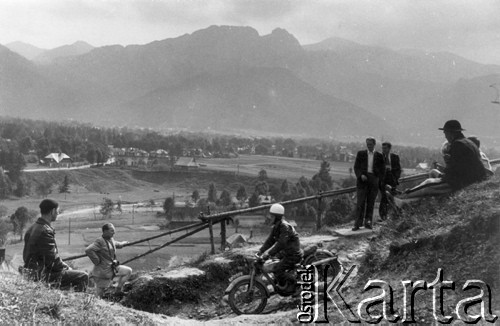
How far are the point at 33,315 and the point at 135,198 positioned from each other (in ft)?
336

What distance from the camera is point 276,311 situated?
7297 millimetres

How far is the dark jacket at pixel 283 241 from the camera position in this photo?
24.3 feet

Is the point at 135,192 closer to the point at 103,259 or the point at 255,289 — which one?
the point at 103,259

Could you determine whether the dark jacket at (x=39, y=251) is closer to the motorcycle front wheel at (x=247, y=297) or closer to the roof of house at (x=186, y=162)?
the motorcycle front wheel at (x=247, y=297)

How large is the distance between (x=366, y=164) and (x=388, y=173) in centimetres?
58

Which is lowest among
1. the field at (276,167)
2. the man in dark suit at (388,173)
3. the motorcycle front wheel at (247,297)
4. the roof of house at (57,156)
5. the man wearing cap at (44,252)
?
the field at (276,167)

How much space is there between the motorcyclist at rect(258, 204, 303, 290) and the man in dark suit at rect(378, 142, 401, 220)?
372cm

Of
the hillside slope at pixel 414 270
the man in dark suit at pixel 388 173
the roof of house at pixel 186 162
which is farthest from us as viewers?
the roof of house at pixel 186 162

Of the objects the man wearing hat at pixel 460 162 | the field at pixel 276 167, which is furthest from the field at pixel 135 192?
the man wearing hat at pixel 460 162

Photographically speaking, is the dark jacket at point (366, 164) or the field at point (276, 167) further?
the field at point (276, 167)

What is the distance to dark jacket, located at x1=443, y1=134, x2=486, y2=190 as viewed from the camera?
317 inches

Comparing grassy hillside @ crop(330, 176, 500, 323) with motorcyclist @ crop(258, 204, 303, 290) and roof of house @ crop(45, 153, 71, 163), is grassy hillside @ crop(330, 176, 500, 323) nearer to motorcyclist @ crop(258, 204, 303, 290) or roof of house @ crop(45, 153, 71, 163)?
motorcyclist @ crop(258, 204, 303, 290)

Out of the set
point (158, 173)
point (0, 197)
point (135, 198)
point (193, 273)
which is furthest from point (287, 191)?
point (193, 273)

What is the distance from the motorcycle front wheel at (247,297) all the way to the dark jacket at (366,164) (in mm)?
4163
